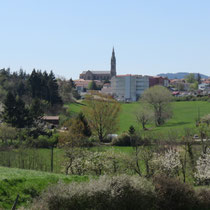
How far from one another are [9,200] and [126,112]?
70.6 meters

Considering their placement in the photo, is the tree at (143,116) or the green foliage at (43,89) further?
the green foliage at (43,89)

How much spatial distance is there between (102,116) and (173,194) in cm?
3910

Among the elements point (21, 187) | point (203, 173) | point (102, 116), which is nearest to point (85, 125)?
point (102, 116)

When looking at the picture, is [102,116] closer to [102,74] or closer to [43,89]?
[43,89]

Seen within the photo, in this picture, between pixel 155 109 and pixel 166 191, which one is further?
pixel 155 109

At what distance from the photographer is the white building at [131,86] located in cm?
13088

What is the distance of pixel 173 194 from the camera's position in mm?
14219

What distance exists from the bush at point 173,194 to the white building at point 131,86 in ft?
377

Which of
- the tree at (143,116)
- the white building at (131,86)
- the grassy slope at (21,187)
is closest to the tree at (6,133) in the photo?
the tree at (143,116)

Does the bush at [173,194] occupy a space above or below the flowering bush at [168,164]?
above

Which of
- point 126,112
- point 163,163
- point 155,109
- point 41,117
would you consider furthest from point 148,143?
point 126,112

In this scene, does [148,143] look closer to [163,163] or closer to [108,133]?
[163,163]

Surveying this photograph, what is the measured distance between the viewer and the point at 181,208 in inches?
578

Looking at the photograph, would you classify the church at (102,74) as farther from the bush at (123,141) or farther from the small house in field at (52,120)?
the bush at (123,141)
